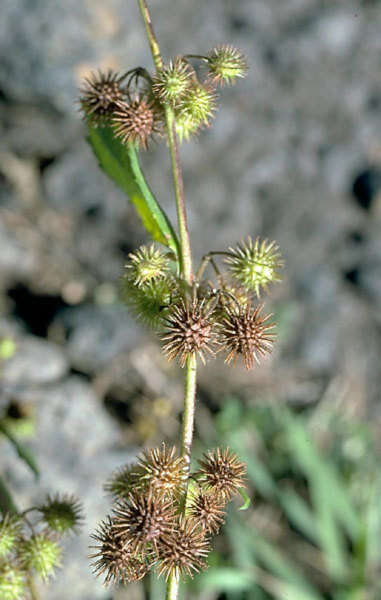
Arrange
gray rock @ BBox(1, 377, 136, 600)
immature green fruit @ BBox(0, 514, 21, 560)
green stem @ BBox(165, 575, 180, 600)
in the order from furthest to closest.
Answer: gray rock @ BBox(1, 377, 136, 600)
immature green fruit @ BBox(0, 514, 21, 560)
green stem @ BBox(165, 575, 180, 600)

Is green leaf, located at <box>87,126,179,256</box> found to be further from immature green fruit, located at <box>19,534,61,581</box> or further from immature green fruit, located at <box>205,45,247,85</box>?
immature green fruit, located at <box>19,534,61,581</box>

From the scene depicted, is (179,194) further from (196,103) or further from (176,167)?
(196,103)

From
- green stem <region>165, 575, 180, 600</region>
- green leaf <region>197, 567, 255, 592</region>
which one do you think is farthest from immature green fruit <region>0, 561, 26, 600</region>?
green leaf <region>197, 567, 255, 592</region>

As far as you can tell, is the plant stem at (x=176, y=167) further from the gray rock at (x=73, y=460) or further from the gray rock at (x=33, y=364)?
the gray rock at (x=33, y=364)

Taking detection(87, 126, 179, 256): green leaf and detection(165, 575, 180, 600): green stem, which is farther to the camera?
detection(87, 126, 179, 256): green leaf

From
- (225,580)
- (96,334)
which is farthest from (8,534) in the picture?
(96,334)

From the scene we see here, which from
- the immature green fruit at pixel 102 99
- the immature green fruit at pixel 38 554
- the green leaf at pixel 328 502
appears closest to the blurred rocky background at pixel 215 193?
the green leaf at pixel 328 502
